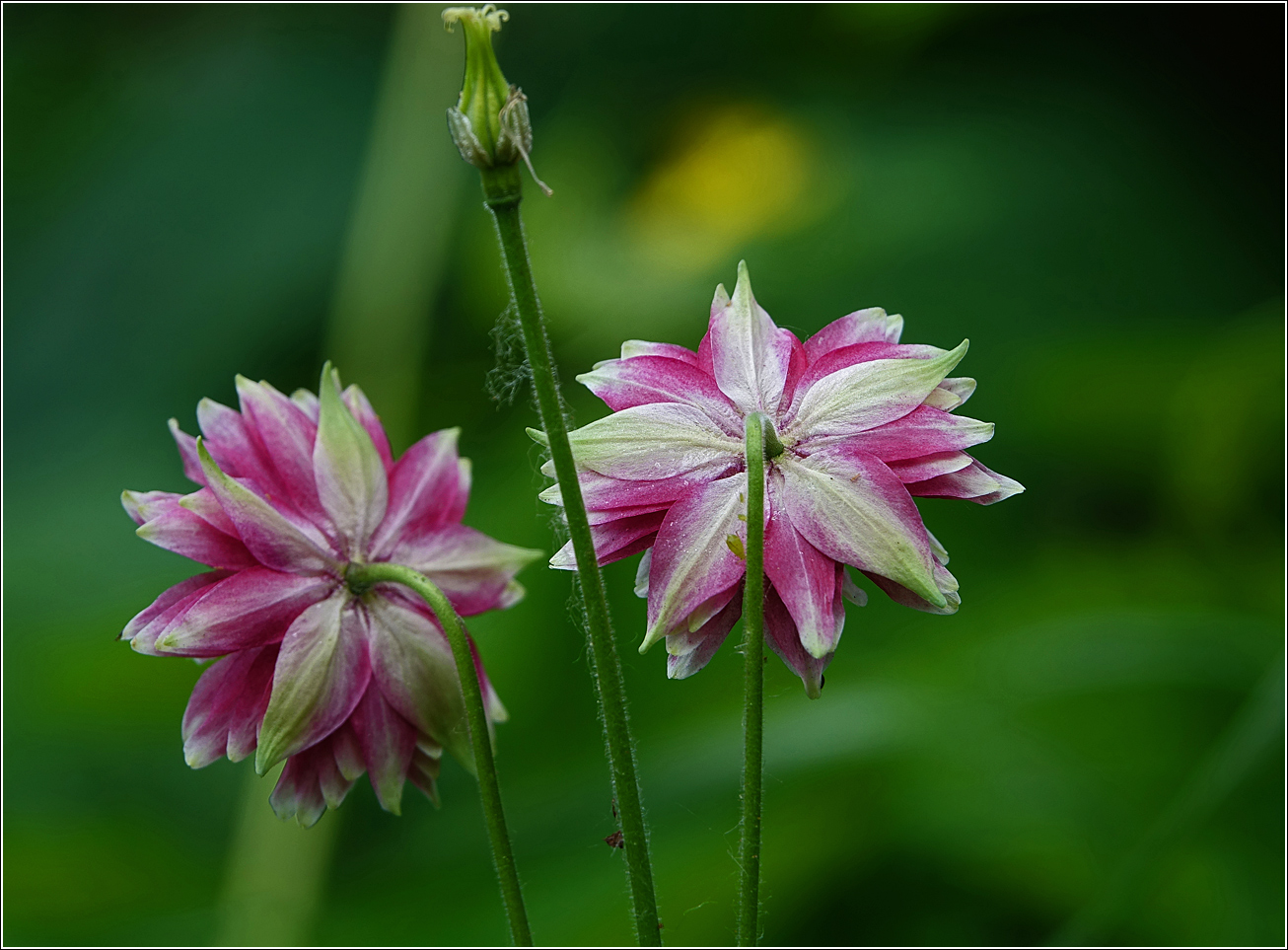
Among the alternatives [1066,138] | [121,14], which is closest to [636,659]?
[1066,138]

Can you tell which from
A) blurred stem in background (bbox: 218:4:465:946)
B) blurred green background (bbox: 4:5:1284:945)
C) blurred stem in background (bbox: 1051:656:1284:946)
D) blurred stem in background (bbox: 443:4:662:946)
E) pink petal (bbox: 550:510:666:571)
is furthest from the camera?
blurred stem in background (bbox: 218:4:465:946)

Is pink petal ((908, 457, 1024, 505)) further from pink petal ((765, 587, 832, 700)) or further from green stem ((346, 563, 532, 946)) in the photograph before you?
A: green stem ((346, 563, 532, 946))

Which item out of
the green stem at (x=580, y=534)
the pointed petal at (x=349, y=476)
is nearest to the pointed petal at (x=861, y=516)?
the green stem at (x=580, y=534)

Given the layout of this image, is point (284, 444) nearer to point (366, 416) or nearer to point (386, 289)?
point (366, 416)

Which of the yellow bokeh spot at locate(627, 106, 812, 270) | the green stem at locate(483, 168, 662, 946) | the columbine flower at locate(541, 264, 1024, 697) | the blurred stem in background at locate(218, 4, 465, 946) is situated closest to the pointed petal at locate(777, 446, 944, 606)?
the columbine flower at locate(541, 264, 1024, 697)

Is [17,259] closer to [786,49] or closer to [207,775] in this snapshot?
[207,775]

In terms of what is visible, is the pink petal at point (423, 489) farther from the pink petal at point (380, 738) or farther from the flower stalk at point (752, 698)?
the flower stalk at point (752, 698)
